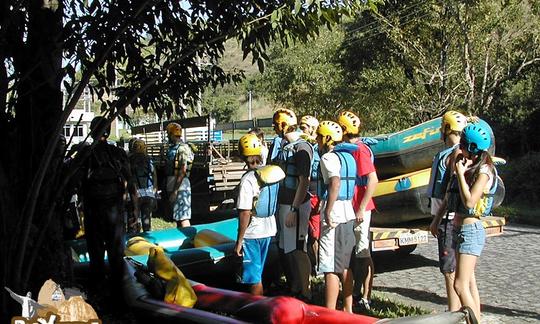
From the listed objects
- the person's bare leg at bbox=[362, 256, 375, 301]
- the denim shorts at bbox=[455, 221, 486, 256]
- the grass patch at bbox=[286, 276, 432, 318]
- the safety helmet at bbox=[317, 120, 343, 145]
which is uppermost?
the safety helmet at bbox=[317, 120, 343, 145]

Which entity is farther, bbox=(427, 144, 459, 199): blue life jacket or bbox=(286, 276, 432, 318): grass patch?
bbox=(286, 276, 432, 318): grass patch

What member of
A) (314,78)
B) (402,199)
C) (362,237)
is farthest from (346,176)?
(314,78)

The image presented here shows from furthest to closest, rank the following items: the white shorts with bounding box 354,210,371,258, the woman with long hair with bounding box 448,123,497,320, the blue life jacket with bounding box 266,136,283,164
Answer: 1. the blue life jacket with bounding box 266,136,283,164
2. the white shorts with bounding box 354,210,371,258
3. the woman with long hair with bounding box 448,123,497,320

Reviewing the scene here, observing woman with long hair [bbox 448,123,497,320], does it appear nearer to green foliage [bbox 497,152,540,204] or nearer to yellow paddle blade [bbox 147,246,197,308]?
yellow paddle blade [bbox 147,246,197,308]

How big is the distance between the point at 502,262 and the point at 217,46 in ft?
18.6

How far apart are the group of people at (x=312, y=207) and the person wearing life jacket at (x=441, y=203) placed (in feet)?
2.01

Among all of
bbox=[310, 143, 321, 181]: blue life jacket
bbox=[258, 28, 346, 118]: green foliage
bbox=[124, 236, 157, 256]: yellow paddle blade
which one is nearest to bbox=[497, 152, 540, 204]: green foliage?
bbox=[258, 28, 346, 118]: green foliage

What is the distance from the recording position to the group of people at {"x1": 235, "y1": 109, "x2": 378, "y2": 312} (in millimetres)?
5719

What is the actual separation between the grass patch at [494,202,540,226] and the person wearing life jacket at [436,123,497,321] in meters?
9.51

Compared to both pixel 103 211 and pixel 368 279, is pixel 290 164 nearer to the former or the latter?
pixel 368 279

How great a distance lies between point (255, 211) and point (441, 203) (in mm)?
1670

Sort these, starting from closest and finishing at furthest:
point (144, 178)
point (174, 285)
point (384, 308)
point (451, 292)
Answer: point (174, 285)
point (451, 292)
point (384, 308)
point (144, 178)

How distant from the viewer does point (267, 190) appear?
5.85 meters

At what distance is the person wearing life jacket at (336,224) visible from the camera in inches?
223
